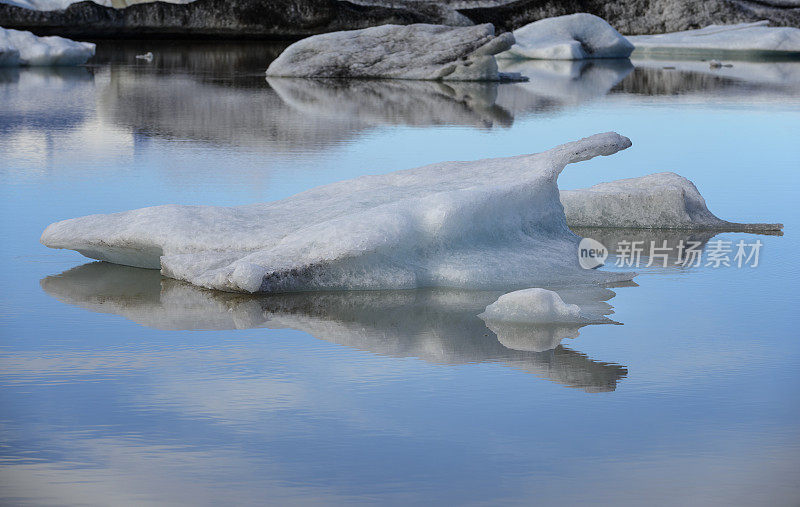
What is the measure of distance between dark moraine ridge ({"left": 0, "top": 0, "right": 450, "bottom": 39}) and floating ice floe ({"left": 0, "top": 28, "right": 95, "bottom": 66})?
6868 mm

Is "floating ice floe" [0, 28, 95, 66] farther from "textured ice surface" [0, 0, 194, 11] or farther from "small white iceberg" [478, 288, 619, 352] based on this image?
"small white iceberg" [478, 288, 619, 352]

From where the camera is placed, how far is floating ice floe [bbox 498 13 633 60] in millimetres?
14688

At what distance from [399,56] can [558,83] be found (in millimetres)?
1488

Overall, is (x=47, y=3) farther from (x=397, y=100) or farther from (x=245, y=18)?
(x=397, y=100)

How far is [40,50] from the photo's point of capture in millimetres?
12094

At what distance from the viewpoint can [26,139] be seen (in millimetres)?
6289

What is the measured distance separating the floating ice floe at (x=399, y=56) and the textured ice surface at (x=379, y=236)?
6894 mm

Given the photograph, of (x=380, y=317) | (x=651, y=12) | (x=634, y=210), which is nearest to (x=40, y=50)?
(x=634, y=210)

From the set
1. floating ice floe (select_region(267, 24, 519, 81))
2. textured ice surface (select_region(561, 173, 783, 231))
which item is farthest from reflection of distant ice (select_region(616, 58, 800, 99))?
textured ice surface (select_region(561, 173, 783, 231))

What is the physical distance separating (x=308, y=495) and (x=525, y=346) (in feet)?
3.02

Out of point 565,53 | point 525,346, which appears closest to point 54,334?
point 525,346

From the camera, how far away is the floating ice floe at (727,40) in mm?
15820

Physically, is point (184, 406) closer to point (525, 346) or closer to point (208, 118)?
point (525, 346)

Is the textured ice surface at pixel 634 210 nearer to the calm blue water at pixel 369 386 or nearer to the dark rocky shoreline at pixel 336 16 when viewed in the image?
the calm blue water at pixel 369 386
